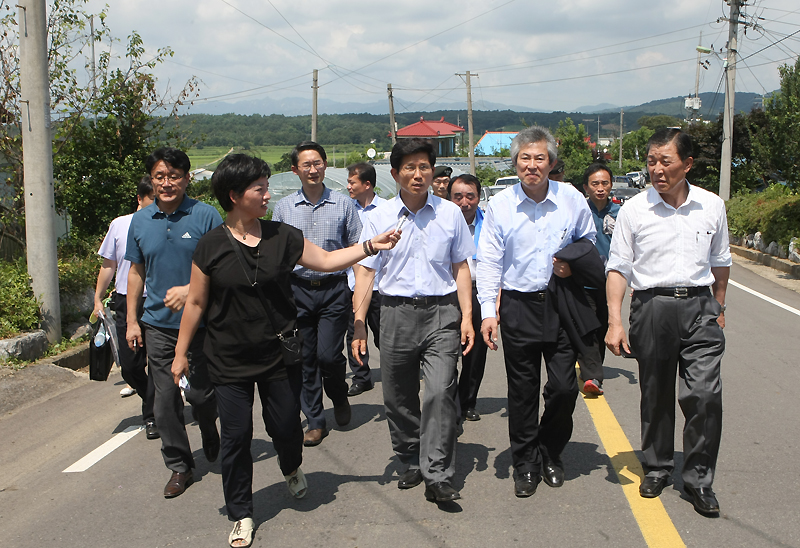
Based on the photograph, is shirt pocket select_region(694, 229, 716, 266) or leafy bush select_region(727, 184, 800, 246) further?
leafy bush select_region(727, 184, 800, 246)

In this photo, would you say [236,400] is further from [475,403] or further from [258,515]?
[475,403]

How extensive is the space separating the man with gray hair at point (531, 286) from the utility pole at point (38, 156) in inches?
219

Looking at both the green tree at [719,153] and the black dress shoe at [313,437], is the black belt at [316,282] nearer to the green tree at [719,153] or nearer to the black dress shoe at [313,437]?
the black dress shoe at [313,437]

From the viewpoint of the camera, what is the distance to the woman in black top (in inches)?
147

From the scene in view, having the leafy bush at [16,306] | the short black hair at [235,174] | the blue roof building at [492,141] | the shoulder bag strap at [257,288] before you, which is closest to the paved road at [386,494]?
the shoulder bag strap at [257,288]

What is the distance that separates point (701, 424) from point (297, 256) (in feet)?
7.72

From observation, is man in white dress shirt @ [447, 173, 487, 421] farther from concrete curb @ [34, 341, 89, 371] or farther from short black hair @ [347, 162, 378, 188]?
concrete curb @ [34, 341, 89, 371]

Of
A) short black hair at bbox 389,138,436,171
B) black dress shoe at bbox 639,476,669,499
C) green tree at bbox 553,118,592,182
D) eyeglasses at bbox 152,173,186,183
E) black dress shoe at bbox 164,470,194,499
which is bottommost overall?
black dress shoe at bbox 164,470,194,499

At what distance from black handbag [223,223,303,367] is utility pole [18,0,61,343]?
4.93 meters

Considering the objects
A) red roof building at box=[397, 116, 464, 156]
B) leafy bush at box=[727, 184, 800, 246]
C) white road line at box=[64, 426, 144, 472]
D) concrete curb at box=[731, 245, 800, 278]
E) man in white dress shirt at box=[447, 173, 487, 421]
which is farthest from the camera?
red roof building at box=[397, 116, 464, 156]

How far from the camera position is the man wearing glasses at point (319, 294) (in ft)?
17.5

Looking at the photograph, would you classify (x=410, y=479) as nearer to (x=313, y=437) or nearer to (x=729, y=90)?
(x=313, y=437)

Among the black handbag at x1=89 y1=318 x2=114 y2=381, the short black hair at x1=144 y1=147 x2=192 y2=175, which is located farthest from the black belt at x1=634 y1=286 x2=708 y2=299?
the black handbag at x1=89 y1=318 x2=114 y2=381

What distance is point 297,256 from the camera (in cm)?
392
